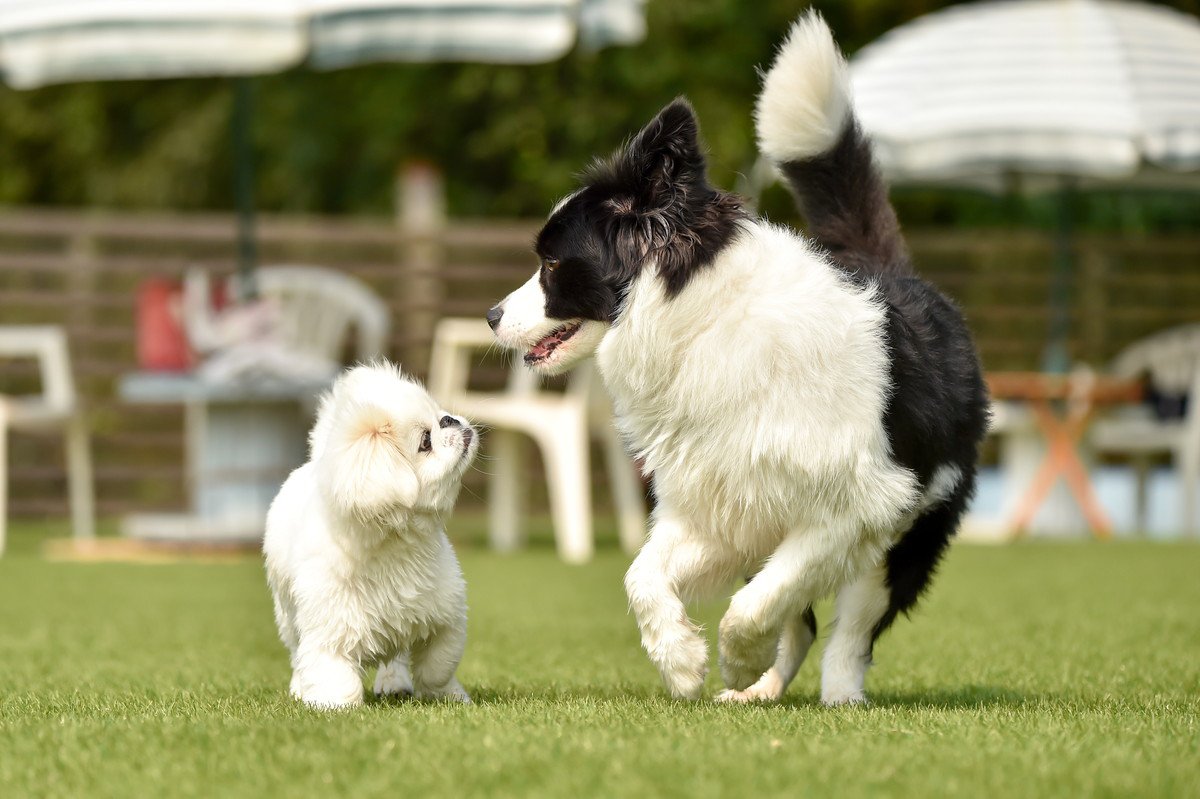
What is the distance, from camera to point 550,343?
4.32 m

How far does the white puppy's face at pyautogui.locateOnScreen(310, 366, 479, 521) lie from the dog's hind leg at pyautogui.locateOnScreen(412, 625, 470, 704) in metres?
0.34

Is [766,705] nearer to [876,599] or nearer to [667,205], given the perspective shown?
[876,599]

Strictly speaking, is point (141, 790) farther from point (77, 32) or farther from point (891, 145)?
point (891, 145)

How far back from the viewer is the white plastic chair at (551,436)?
992 cm

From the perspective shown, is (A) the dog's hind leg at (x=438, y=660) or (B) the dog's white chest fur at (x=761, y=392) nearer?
(B) the dog's white chest fur at (x=761, y=392)

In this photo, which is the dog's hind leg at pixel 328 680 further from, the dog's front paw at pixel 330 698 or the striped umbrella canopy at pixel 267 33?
the striped umbrella canopy at pixel 267 33

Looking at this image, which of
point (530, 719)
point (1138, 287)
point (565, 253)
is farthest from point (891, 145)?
point (530, 719)

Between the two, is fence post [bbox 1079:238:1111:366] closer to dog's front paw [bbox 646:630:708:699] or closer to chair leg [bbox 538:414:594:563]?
chair leg [bbox 538:414:594:563]

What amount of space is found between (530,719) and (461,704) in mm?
395

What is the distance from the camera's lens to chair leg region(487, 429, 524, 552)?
34.8 ft

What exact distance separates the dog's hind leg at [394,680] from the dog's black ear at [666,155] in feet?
4.84

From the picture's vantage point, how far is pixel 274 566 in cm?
434

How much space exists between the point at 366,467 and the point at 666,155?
3.61 feet

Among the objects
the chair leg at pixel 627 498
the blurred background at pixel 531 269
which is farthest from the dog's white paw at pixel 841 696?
the chair leg at pixel 627 498
